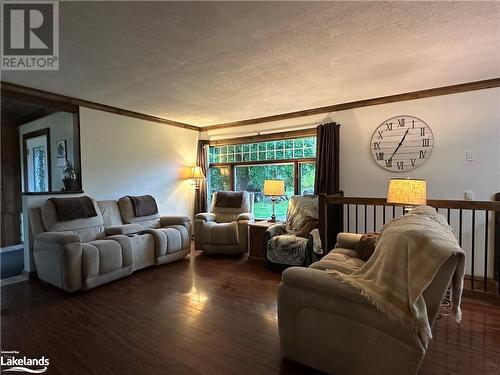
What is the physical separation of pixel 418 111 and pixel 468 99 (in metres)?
0.52

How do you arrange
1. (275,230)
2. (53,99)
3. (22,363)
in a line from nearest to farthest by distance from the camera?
1. (22,363)
2. (53,99)
3. (275,230)

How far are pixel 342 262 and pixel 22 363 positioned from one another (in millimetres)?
2460

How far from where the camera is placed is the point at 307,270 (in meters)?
1.71

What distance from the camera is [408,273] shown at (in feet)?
4.25

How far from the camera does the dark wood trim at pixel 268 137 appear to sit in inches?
175

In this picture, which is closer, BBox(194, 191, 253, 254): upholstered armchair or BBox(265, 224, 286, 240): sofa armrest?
BBox(265, 224, 286, 240): sofa armrest

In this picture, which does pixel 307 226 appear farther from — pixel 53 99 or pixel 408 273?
A: pixel 53 99

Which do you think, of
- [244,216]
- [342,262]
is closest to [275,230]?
[244,216]

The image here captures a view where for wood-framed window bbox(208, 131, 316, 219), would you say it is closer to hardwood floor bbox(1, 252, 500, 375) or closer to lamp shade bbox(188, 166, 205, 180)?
lamp shade bbox(188, 166, 205, 180)

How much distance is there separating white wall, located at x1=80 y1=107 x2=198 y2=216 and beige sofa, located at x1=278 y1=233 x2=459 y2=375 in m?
3.53

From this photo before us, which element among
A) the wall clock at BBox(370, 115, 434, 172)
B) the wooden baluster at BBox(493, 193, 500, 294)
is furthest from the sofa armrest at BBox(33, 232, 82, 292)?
the wooden baluster at BBox(493, 193, 500, 294)

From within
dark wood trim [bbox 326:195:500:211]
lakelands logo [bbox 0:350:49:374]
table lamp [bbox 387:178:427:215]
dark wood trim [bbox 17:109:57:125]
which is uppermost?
dark wood trim [bbox 17:109:57:125]

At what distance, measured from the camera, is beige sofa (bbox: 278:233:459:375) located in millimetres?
1322

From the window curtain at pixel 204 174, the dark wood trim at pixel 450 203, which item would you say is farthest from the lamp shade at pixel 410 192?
the window curtain at pixel 204 174
